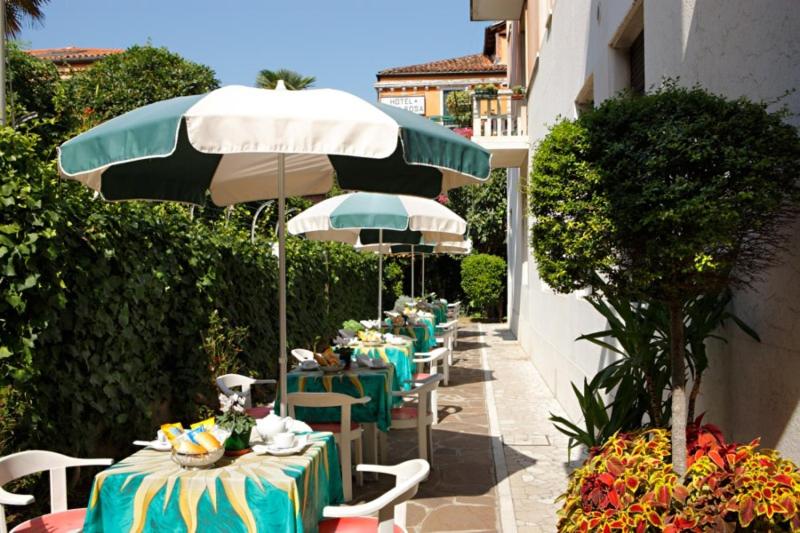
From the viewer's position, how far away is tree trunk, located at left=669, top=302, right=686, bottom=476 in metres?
3.43

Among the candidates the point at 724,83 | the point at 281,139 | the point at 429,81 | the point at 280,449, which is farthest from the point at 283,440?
the point at 429,81

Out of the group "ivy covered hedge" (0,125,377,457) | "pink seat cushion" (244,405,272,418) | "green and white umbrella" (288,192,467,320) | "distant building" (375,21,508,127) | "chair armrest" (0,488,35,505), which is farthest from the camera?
"distant building" (375,21,508,127)

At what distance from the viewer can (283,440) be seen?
3797 mm

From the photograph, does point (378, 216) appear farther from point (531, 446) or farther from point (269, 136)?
point (269, 136)

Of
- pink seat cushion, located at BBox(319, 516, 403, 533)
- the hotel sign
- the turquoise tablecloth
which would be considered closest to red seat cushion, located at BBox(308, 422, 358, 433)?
pink seat cushion, located at BBox(319, 516, 403, 533)

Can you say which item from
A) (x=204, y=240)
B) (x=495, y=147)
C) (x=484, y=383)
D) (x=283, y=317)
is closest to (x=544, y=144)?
(x=283, y=317)

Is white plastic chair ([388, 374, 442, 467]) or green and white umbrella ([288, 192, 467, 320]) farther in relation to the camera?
green and white umbrella ([288, 192, 467, 320])

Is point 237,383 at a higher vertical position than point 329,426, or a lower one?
higher

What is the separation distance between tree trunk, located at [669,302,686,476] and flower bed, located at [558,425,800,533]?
0.06 metres

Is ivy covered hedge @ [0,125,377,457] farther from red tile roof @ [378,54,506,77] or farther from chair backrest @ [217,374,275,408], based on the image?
red tile roof @ [378,54,506,77]

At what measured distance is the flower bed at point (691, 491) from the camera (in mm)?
2984

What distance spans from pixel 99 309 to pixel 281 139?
2.13 metres

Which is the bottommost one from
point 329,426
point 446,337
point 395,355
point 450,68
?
point 446,337

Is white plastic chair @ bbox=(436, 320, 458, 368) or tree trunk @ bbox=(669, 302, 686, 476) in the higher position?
tree trunk @ bbox=(669, 302, 686, 476)
